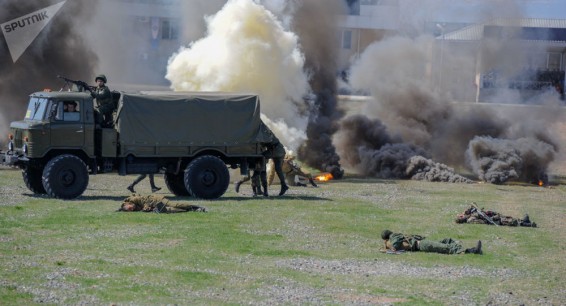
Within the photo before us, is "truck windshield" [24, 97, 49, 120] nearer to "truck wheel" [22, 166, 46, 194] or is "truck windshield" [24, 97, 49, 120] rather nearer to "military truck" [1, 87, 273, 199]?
"military truck" [1, 87, 273, 199]

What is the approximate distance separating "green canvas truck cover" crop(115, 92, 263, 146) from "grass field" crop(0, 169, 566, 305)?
1817mm

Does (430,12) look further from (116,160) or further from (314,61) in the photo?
(116,160)

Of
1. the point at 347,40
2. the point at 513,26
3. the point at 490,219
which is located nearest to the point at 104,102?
the point at 490,219

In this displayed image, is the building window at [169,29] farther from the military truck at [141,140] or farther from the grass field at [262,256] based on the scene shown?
the grass field at [262,256]

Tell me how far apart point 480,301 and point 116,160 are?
15.8m

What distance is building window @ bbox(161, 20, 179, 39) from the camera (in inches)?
2618

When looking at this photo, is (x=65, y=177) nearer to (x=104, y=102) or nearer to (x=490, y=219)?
(x=104, y=102)

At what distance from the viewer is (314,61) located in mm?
47500

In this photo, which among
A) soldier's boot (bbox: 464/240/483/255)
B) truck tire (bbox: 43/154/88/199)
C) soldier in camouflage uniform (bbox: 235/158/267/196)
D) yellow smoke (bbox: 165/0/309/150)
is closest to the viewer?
soldier's boot (bbox: 464/240/483/255)

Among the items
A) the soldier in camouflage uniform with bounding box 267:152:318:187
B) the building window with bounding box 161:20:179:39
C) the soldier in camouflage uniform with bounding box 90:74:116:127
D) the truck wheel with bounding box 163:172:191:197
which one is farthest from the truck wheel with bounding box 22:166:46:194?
the building window with bounding box 161:20:179:39

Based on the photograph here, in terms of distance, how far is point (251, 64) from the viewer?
41469 millimetres

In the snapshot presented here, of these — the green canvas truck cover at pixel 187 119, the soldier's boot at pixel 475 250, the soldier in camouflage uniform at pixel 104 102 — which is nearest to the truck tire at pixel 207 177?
the green canvas truck cover at pixel 187 119

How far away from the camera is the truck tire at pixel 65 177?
28062 mm

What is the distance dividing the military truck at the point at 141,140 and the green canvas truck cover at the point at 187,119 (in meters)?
0.03
